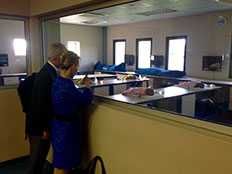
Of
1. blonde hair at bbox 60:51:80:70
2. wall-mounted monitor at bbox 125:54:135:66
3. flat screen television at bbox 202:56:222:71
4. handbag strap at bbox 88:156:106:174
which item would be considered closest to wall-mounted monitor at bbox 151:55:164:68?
wall-mounted monitor at bbox 125:54:135:66

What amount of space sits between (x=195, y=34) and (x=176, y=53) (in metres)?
0.89

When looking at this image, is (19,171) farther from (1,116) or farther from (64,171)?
(64,171)

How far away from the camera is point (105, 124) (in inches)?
87.2

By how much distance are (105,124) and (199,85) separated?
10.0ft

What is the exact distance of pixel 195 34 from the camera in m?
7.11

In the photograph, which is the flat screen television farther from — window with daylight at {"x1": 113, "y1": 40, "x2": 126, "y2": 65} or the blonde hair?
the blonde hair

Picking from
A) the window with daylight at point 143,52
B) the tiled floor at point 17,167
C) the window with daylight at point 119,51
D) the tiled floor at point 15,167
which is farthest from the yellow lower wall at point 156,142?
the window with daylight at point 119,51

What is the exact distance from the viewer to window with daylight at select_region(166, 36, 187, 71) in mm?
7496

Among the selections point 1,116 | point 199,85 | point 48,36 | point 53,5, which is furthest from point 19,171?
point 199,85

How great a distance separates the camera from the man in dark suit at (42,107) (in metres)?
2.17

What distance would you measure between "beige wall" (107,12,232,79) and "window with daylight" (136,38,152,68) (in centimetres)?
20

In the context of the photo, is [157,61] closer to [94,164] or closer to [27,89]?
[27,89]

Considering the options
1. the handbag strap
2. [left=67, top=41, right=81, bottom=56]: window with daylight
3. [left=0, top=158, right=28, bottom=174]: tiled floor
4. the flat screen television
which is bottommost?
[left=0, top=158, right=28, bottom=174]: tiled floor

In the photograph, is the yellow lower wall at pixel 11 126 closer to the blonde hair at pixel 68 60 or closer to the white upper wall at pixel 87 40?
the blonde hair at pixel 68 60
